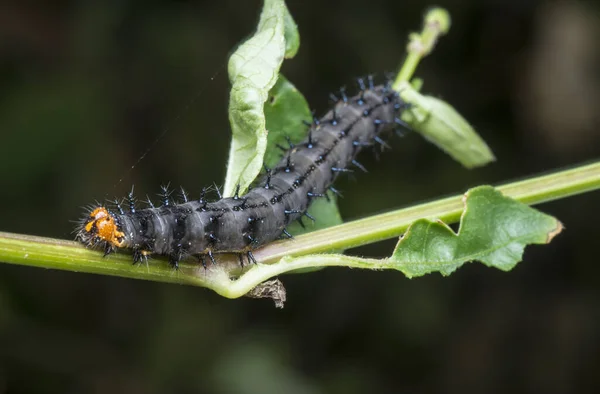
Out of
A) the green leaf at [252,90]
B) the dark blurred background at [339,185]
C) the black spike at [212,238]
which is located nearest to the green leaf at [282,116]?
the green leaf at [252,90]

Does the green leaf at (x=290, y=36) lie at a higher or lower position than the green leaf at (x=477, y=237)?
higher

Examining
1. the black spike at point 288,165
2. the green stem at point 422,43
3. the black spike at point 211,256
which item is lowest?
the black spike at point 211,256

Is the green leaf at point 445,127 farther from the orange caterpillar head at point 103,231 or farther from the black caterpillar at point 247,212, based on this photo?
the orange caterpillar head at point 103,231

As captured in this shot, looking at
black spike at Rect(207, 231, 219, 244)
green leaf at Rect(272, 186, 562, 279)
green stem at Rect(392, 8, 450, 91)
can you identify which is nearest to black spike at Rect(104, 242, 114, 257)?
black spike at Rect(207, 231, 219, 244)

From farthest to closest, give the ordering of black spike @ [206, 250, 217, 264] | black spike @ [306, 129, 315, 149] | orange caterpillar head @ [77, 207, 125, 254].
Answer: black spike @ [306, 129, 315, 149] → black spike @ [206, 250, 217, 264] → orange caterpillar head @ [77, 207, 125, 254]

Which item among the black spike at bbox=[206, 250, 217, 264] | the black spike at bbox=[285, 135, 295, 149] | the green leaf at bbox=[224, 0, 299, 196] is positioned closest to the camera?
the black spike at bbox=[206, 250, 217, 264]

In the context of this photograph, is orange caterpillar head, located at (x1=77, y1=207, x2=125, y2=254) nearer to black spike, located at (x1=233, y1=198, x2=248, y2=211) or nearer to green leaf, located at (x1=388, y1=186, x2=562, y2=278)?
black spike, located at (x1=233, y1=198, x2=248, y2=211)
